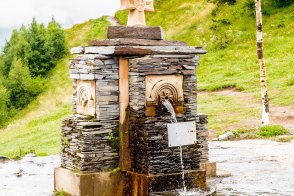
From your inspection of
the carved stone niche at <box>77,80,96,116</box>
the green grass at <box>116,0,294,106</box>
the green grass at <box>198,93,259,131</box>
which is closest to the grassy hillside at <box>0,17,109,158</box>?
the green grass at <box>198,93,259,131</box>

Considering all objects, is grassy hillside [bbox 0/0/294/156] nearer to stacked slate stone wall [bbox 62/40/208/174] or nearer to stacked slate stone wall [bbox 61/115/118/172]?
stacked slate stone wall [bbox 61/115/118/172]

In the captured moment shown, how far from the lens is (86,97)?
9492mm

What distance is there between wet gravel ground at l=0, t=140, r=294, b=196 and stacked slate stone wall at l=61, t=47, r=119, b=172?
1.22 m

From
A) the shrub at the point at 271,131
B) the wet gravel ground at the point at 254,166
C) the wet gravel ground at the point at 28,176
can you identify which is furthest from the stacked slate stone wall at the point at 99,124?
the shrub at the point at 271,131

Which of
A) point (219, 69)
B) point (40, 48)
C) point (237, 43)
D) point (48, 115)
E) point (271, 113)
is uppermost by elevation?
point (40, 48)

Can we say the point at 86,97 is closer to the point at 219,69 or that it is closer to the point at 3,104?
the point at 219,69

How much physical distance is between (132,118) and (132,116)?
0.10 ft

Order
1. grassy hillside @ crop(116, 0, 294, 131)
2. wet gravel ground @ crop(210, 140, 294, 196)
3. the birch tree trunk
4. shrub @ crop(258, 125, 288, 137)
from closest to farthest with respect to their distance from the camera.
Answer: wet gravel ground @ crop(210, 140, 294, 196) < shrub @ crop(258, 125, 288, 137) < the birch tree trunk < grassy hillside @ crop(116, 0, 294, 131)

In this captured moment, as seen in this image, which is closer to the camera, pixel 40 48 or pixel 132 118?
pixel 132 118

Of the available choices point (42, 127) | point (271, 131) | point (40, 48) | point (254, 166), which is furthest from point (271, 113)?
point (40, 48)

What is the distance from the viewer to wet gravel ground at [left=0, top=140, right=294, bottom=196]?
395 inches

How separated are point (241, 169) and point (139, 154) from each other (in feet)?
10.7

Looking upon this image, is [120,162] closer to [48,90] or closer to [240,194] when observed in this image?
[240,194]

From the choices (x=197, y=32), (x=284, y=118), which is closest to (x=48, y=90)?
(x=197, y=32)
